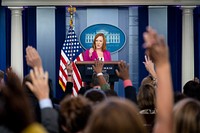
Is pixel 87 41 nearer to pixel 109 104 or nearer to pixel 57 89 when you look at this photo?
pixel 57 89

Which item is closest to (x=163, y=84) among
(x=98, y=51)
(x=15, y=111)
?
(x=15, y=111)

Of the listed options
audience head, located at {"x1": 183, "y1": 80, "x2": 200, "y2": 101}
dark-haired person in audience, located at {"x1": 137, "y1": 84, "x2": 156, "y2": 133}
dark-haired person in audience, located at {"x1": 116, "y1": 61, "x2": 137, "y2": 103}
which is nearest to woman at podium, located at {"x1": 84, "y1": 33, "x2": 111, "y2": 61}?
audience head, located at {"x1": 183, "y1": 80, "x2": 200, "y2": 101}

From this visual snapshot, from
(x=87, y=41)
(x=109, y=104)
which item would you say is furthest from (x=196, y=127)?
(x=87, y=41)

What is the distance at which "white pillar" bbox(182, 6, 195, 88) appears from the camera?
10086 millimetres

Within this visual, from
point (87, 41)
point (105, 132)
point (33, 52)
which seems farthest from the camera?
point (87, 41)

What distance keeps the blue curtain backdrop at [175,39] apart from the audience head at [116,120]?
871cm

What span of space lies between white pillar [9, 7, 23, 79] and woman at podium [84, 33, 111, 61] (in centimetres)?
146

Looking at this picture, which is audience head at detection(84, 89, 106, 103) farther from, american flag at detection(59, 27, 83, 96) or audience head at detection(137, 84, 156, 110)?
american flag at detection(59, 27, 83, 96)

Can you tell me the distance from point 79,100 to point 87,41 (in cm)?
762

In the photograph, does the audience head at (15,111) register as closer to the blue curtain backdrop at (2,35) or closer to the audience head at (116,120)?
the audience head at (116,120)

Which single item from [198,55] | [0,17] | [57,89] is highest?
[0,17]

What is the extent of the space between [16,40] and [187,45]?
341 cm

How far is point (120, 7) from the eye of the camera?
10.4m

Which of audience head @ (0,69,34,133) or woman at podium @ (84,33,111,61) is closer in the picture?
audience head @ (0,69,34,133)
